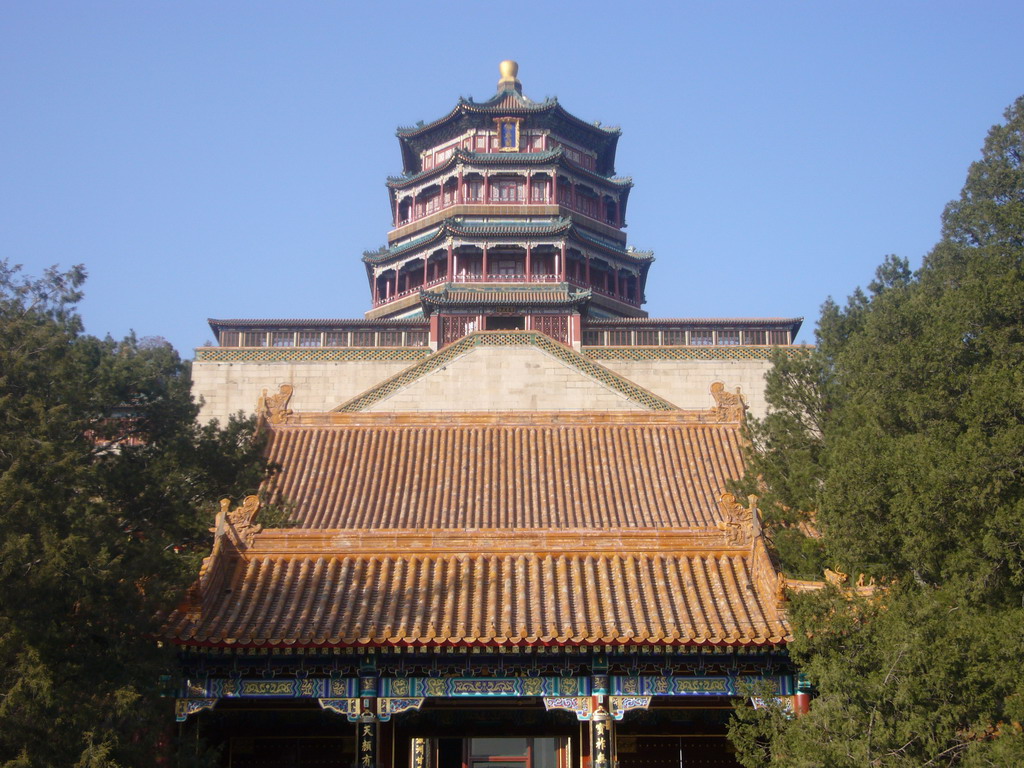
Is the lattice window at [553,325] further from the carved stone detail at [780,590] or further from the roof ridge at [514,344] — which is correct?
the carved stone detail at [780,590]

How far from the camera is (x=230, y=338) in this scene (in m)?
43.0

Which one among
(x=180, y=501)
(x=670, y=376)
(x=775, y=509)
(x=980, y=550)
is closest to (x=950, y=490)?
(x=980, y=550)

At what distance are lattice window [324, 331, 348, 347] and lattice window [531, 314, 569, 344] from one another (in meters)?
6.86

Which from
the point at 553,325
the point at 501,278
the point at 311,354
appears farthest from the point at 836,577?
the point at 501,278

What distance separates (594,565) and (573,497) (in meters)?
7.69

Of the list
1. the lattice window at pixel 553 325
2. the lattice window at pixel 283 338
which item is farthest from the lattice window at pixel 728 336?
the lattice window at pixel 283 338

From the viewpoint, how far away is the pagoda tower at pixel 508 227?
42.9m

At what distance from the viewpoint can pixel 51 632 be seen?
485 inches

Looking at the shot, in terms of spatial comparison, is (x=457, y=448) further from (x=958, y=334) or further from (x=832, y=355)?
(x=958, y=334)

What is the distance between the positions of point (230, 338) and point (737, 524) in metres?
30.8

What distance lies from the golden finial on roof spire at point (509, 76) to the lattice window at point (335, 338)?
1260 cm

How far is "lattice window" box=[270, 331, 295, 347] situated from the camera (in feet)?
141

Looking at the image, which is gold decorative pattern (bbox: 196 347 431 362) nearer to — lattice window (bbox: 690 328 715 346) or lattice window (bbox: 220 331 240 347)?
lattice window (bbox: 220 331 240 347)

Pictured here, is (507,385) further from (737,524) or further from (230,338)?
(737,524)
